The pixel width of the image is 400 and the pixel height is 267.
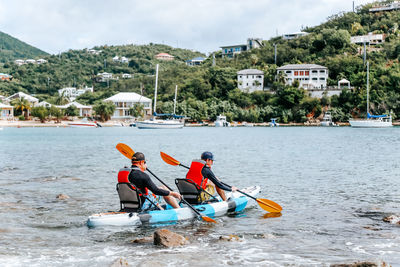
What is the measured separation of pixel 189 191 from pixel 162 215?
1.43 m

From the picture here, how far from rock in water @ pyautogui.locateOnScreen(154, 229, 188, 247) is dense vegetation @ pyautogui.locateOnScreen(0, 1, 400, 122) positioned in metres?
98.7

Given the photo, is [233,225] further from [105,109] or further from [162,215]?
[105,109]

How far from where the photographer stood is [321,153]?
130 ft

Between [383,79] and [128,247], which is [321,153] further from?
[383,79]

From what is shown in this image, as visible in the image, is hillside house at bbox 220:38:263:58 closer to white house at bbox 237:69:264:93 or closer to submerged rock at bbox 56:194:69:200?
white house at bbox 237:69:264:93

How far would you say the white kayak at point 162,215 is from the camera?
480 inches

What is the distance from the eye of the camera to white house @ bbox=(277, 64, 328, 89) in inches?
4537

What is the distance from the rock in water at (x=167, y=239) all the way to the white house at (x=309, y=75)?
357ft

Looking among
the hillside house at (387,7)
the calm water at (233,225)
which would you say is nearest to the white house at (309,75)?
the hillside house at (387,7)

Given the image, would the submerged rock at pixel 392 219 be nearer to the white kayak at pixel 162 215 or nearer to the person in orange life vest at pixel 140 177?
the white kayak at pixel 162 215

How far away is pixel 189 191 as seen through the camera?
13.8 meters

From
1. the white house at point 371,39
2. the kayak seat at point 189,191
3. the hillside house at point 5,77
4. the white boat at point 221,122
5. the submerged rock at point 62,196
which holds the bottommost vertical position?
the submerged rock at point 62,196

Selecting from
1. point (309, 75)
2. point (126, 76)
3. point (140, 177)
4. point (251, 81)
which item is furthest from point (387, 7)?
point (140, 177)


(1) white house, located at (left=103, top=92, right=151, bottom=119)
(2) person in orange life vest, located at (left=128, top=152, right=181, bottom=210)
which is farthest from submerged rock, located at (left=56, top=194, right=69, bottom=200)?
(1) white house, located at (left=103, top=92, right=151, bottom=119)
